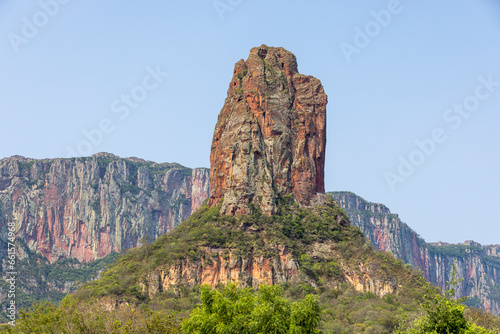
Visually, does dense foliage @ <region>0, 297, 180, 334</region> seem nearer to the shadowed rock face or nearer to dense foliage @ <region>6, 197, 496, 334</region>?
dense foliage @ <region>6, 197, 496, 334</region>

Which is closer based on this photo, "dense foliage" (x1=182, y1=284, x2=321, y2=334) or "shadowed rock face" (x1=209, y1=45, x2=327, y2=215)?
"dense foliage" (x1=182, y1=284, x2=321, y2=334)

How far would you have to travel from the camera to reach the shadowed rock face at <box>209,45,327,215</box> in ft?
357

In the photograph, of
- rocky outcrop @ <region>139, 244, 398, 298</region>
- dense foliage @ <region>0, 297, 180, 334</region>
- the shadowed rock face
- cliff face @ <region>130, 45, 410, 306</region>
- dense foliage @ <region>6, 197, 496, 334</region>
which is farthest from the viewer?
the shadowed rock face

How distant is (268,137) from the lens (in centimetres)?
11344

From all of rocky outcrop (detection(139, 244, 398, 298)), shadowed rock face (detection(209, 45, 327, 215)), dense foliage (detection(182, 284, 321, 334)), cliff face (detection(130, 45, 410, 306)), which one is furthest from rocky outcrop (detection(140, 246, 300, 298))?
dense foliage (detection(182, 284, 321, 334))

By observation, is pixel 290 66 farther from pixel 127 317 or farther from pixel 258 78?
pixel 127 317

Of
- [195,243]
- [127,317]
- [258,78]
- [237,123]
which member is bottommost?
[127,317]

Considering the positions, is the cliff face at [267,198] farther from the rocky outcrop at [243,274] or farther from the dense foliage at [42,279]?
the dense foliage at [42,279]

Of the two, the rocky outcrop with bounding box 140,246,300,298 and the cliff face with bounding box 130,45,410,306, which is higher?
the cliff face with bounding box 130,45,410,306

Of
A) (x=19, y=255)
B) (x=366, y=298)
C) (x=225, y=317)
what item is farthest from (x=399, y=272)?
(x=19, y=255)

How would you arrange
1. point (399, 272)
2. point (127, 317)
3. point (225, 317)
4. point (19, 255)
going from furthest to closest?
point (19, 255) → point (399, 272) → point (127, 317) → point (225, 317)

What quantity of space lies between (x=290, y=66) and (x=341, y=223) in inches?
1196

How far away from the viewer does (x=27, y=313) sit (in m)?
48.3

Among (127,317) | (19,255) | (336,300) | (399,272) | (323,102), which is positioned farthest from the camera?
(19,255)
